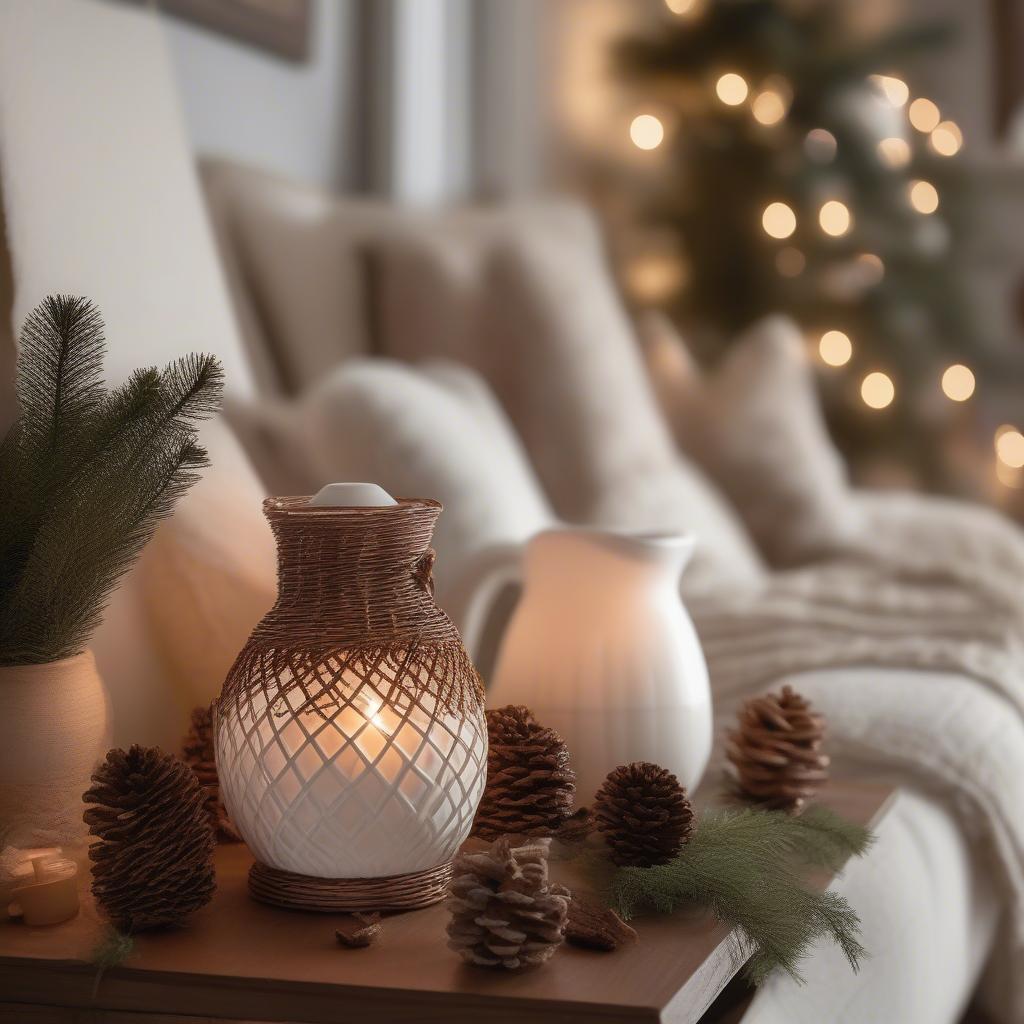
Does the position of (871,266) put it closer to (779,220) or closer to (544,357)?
(779,220)

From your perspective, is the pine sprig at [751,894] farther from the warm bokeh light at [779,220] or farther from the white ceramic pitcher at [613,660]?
the warm bokeh light at [779,220]

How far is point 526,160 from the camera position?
10.7 ft

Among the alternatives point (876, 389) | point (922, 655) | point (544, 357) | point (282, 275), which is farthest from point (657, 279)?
point (922, 655)

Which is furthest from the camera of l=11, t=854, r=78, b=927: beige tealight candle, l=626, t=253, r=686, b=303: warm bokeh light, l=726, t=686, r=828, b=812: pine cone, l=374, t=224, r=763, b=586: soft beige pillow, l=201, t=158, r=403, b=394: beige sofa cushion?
l=626, t=253, r=686, b=303: warm bokeh light

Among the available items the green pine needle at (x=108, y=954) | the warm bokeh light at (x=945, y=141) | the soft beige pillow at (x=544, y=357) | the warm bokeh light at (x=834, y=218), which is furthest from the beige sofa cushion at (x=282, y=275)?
the warm bokeh light at (x=945, y=141)

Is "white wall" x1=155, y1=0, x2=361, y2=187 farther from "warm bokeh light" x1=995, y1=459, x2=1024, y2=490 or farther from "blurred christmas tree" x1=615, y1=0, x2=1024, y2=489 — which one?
"warm bokeh light" x1=995, y1=459, x2=1024, y2=490

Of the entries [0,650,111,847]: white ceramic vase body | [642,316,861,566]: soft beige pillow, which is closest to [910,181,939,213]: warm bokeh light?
[642,316,861,566]: soft beige pillow

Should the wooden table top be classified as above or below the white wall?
below

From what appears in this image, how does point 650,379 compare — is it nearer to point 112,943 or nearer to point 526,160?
point 526,160

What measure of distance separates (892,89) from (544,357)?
5.47 feet

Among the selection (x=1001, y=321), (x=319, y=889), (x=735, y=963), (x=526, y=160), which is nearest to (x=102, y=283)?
(x=319, y=889)

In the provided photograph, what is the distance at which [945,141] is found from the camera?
3246mm

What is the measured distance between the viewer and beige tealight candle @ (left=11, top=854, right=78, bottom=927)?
777mm

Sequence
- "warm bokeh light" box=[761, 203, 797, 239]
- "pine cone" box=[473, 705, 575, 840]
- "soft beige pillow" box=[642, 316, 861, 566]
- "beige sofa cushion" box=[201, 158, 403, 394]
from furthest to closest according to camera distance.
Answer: "warm bokeh light" box=[761, 203, 797, 239] < "soft beige pillow" box=[642, 316, 861, 566] < "beige sofa cushion" box=[201, 158, 403, 394] < "pine cone" box=[473, 705, 575, 840]
